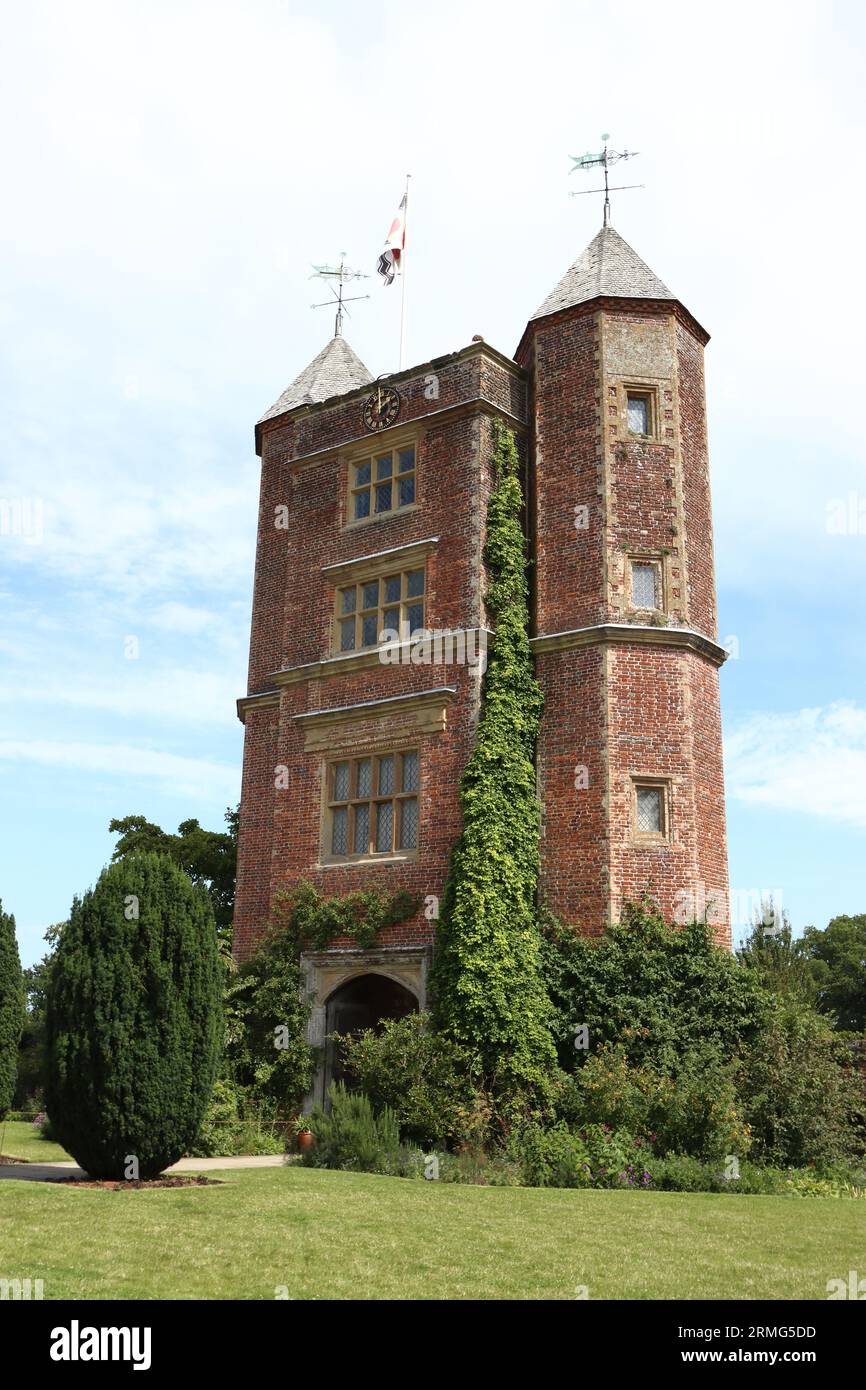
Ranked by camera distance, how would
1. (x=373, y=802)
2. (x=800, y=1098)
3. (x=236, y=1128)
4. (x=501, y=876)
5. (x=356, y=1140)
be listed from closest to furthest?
(x=356, y=1140) < (x=800, y=1098) < (x=501, y=876) < (x=236, y=1128) < (x=373, y=802)

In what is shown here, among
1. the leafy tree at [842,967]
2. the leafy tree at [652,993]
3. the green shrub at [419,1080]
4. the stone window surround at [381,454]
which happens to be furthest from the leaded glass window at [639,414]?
the leafy tree at [842,967]

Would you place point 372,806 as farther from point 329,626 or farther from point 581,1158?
point 581,1158

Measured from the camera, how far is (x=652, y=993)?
16641mm

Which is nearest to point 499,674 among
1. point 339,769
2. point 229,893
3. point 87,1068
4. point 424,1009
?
point 339,769

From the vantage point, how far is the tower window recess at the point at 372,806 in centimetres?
1917

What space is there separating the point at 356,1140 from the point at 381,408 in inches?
517

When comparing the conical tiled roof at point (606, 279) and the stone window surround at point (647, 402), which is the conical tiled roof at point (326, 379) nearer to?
the conical tiled roof at point (606, 279)

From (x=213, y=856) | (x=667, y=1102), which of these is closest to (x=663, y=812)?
(x=667, y=1102)

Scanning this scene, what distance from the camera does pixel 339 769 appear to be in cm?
2036

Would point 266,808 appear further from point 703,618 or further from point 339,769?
point 703,618

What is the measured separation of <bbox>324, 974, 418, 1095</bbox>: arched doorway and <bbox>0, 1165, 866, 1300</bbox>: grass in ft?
20.9

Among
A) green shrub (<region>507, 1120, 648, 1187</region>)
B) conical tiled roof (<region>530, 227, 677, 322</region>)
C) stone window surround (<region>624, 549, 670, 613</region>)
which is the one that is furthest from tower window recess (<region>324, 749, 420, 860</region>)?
conical tiled roof (<region>530, 227, 677, 322</region>)

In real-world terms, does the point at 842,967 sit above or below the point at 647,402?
below

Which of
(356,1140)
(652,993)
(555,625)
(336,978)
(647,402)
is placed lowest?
(356,1140)
